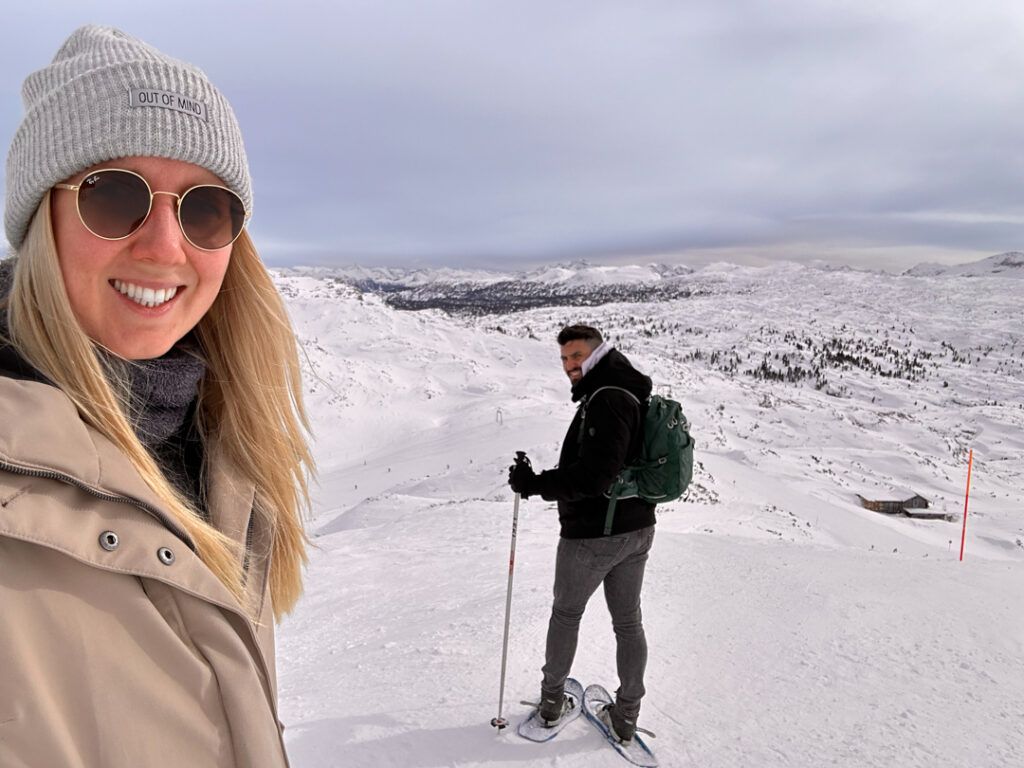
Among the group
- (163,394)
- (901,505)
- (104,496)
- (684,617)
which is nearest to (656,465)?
(163,394)

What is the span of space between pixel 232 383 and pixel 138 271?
486mm

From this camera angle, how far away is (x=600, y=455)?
118 inches

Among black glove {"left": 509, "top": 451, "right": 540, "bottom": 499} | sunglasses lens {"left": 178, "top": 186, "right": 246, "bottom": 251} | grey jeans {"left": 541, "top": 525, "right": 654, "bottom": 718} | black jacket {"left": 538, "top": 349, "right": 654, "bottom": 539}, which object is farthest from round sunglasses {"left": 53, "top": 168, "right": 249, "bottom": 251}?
grey jeans {"left": 541, "top": 525, "right": 654, "bottom": 718}

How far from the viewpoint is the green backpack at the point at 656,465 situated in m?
3.13

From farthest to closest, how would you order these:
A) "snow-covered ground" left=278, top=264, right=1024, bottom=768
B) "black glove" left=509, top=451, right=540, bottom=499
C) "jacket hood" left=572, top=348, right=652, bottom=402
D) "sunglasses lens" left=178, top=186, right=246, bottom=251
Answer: "snow-covered ground" left=278, top=264, right=1024, bottom=768 < "black glove" left=509, top=451, right=540, bottom=499 < "jacket hood" left=572, top=348, right=652, bottom=402 < "sunglasses lens" left=178, top=186, right=246, bottom=251

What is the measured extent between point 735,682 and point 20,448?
4423 millimetres

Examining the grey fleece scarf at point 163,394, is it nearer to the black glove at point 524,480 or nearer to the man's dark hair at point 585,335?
the black glove at point 524,480

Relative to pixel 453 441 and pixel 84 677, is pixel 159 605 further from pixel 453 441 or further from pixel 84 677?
pixel 453 441

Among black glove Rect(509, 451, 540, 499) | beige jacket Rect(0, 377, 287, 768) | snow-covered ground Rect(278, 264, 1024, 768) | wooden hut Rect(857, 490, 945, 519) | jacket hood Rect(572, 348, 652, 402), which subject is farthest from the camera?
wooden hut Rect(857, 490, 945, 519)

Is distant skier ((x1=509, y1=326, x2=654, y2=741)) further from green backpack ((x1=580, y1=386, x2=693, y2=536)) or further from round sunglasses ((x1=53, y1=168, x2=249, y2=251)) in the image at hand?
round sunglasses ((x1=53, y1=168, x2=249, y2=251))

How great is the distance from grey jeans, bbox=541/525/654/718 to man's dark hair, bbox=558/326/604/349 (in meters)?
1.10

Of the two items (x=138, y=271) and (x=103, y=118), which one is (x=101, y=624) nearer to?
(x=138, y=271)

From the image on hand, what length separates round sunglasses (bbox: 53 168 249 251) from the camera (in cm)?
116

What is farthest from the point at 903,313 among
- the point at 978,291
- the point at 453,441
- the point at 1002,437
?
the point at 453,441
